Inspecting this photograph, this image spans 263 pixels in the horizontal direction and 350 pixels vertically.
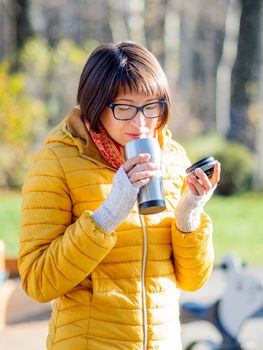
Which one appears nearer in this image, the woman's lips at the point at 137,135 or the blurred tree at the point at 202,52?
the woman's lips at the point at 137,135

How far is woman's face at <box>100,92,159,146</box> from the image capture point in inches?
95.8

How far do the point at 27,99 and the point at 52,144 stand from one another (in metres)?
11.1

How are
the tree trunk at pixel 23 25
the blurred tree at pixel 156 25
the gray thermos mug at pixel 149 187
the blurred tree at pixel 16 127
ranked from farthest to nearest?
1. the blurred tree at pixel 156 25
2. the tree trunk at pixel 23 25
3. the blurred tree at pixel 16 127
4. the gray thermos mug at pixel 149 187

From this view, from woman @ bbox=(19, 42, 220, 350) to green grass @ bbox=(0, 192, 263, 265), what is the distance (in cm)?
608

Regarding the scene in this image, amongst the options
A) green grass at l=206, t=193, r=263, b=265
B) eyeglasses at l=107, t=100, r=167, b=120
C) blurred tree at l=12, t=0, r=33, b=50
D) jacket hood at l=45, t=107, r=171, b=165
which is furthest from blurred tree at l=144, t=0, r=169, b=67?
eyeglasses at l=107, t=100, r=167, b=120

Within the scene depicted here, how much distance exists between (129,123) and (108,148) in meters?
0.12

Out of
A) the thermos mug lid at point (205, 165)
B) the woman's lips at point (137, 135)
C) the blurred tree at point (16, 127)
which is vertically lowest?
the blurred tree at point (16, 127)

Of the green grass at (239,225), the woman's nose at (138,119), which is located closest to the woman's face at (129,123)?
the woman's nose at (138,119)

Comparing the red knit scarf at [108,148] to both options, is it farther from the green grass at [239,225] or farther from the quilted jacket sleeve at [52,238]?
the green grass at [239,225]

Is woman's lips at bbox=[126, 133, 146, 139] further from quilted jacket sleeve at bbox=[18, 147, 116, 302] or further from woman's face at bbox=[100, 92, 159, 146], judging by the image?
quilted jacket sleeve at bbox=[18, 147, 116, 302]

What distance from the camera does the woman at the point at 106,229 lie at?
7.75 feet

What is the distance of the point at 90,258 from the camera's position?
2.33 metres

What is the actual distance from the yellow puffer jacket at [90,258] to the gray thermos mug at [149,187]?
16 centimetres

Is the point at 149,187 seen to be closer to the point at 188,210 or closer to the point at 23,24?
the point at 188,210
